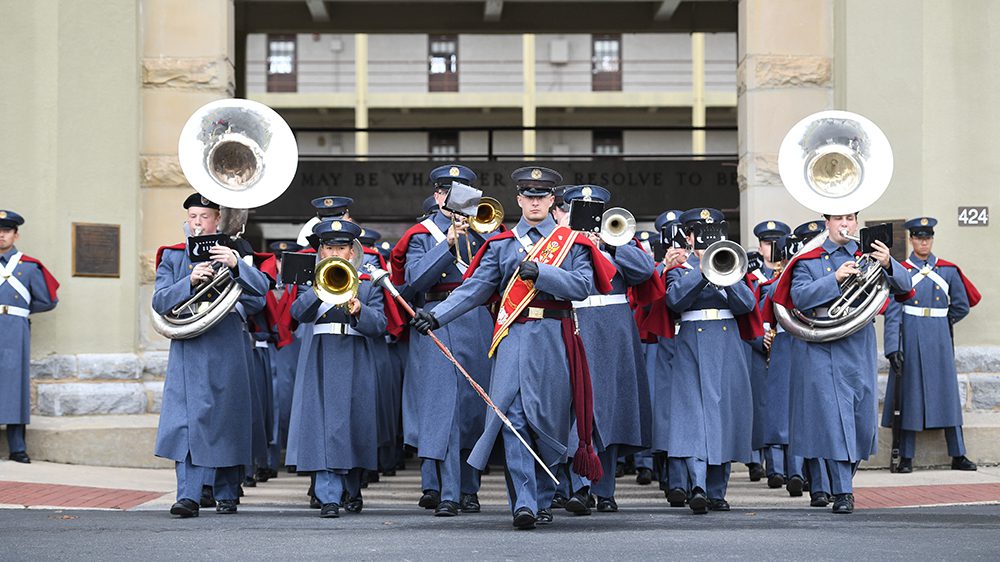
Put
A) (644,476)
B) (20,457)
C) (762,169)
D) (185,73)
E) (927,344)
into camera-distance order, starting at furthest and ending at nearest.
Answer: (762,169), (185,73), (927,344), (644,476), (20,457)

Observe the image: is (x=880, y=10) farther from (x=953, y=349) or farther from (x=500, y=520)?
(x=500, y=520)

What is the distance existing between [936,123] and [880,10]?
110cm

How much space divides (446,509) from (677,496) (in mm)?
1574

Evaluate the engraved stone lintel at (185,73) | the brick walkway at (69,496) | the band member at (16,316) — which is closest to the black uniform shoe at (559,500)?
the brick walkway at (69,496)

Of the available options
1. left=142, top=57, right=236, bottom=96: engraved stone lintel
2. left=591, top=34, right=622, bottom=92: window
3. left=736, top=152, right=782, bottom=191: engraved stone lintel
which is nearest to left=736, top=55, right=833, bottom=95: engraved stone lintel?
left=736, top=152, right=782, bottom=191: engraved stone lintel

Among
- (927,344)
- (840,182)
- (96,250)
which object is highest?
(840,182)

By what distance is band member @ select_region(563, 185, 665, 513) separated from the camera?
10.8m

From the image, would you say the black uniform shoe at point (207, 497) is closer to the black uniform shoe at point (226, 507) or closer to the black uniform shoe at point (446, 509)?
the black uniform shoe at point (226, 507)

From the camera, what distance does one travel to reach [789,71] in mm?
14836

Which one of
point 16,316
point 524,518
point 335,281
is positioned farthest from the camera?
point 16,316

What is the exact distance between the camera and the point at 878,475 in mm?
13297

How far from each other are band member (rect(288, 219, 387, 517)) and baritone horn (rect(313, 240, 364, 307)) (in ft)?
1.59

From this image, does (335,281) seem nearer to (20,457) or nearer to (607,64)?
(20,457)

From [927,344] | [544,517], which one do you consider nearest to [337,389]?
[544,517]
